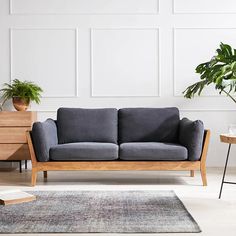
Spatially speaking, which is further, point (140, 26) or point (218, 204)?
point (140, 26)

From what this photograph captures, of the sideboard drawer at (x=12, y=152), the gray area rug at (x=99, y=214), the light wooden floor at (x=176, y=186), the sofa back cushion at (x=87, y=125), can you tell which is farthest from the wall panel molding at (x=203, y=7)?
the gray area rug at (x=99, y=214)

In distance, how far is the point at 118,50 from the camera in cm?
610

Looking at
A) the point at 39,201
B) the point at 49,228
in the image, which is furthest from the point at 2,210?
the point at 49,228

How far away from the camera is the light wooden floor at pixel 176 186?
324 centimetres

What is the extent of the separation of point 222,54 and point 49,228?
224 cm

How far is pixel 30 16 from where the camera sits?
6.09 meters

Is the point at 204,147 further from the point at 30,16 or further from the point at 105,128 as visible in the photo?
the point at 30,16

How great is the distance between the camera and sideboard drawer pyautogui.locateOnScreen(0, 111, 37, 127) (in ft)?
18.4

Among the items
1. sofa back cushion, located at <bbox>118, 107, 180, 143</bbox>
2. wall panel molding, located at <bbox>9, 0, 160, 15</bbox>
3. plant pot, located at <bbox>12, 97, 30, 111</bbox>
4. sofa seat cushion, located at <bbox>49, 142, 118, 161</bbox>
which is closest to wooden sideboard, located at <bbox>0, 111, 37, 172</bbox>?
plant pot, located at <bbox>12, 97, 30, 111</bbox>

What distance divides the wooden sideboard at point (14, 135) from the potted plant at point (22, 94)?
0.18 metres

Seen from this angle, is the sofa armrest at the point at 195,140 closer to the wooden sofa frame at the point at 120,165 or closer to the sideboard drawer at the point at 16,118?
the wooden sofa frame at the point at 120,165

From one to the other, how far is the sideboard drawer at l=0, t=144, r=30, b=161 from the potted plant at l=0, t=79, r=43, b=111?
0.50m

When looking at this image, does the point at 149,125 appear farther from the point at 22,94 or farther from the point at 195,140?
the point at 22,94

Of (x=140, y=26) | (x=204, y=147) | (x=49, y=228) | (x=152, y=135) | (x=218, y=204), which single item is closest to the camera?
(x=49, y=228)
